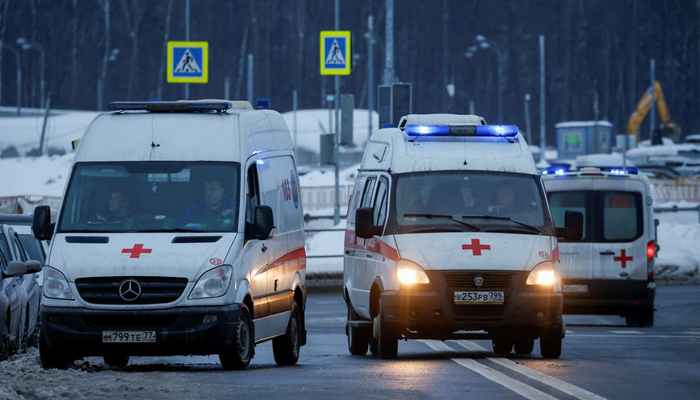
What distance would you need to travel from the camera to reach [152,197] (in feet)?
44.4

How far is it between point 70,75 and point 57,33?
299 cm

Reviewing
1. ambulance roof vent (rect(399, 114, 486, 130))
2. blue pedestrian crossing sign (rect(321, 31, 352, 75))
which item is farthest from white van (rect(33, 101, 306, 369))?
blue pedestrian crossing sign (rect(321, 31, 352, 75))

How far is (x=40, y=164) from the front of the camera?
247ft

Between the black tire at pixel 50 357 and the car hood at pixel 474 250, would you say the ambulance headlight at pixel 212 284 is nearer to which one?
the black tire at pixel 50 357

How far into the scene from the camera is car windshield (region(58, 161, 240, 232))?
1329 cm

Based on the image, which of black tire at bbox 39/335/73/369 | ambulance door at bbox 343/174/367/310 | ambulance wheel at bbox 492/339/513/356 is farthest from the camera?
ambulance door at bbox 343/174/367/310

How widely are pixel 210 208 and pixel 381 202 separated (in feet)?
8.18

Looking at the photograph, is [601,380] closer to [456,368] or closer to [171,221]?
[456,368]

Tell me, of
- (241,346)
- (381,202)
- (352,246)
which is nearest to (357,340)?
(352,246)

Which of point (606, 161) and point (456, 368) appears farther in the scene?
point (606, 161)

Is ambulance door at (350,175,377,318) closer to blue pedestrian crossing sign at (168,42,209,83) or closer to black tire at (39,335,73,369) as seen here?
black tire at (39,335,73,369)

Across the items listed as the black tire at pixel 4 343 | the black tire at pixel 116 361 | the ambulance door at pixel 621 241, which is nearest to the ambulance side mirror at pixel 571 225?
the black tire at pixel 116 361

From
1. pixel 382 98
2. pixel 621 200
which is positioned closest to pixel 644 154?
pixel 382 98

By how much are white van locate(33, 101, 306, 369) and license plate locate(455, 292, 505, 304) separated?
1721mm
